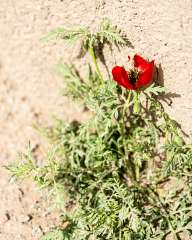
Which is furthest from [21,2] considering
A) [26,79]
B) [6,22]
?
[26,79]

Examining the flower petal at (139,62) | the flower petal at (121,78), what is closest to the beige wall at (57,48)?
the flower petal at (139,62)

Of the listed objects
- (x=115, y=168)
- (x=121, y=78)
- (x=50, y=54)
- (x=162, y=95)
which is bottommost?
(x=115, y=168)

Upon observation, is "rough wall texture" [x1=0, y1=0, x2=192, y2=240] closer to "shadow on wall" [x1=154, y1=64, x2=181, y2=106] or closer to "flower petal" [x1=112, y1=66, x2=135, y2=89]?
"shadow on wall" [x1=154, y1=64, x2=181, y2=106]

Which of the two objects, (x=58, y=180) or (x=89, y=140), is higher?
(x=89, y=140)

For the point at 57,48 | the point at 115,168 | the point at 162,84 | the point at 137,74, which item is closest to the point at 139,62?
the point at 137,74

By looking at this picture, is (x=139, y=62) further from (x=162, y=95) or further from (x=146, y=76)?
(x=162, y=95)

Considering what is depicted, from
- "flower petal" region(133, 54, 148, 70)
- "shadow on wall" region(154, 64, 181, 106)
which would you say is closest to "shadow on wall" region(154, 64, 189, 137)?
"shadow on wall" region(154, 64, 181, 106)

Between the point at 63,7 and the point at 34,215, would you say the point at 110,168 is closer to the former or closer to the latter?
the point at 34,215
